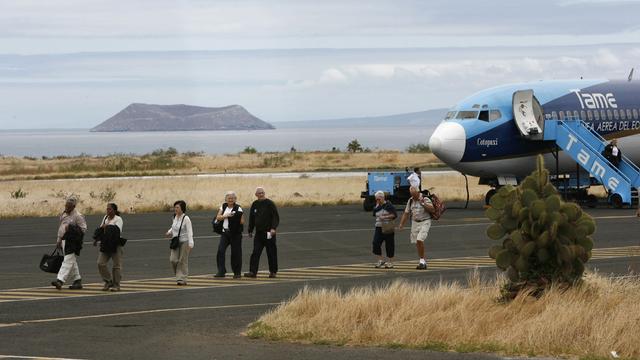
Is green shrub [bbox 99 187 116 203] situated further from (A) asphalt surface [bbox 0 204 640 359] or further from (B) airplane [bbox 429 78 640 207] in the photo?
(B) airplane [bbox 429 78 640 207]

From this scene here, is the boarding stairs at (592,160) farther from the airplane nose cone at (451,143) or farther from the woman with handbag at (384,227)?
the woman with handbag at (384,227)

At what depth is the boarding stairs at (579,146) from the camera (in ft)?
144

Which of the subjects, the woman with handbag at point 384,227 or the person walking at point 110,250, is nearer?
the person walking at point 110,250

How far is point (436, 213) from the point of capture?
26.4 metres

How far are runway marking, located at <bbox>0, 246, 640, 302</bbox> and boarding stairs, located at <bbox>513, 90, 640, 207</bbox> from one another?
14893mm

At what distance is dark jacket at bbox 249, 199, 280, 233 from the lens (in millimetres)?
25656

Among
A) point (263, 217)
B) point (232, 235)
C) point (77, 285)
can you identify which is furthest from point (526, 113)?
point (77, 285)

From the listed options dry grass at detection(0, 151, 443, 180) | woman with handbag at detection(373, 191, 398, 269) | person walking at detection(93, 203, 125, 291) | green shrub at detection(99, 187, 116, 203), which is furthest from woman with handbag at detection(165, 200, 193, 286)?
dry grass at detection(0, 151, 443, 180)

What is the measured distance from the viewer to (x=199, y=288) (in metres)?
23.5

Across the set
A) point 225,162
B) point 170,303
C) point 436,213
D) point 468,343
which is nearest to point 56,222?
point 436,213

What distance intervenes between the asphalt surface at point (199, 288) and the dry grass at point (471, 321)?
57 centimetres

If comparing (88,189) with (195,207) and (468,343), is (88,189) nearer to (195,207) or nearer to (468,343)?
(195,207)

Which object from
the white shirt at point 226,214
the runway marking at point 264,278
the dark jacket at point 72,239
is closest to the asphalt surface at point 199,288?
the runway marking at point 264,278

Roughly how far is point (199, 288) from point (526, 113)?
23246 mm
